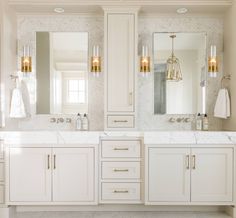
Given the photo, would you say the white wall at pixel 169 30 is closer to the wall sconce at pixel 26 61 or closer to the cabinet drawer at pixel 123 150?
the cabinet drawer at pixel 123 150

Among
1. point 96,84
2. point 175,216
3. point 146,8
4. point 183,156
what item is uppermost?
point 146,8

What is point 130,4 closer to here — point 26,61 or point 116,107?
point 116,107

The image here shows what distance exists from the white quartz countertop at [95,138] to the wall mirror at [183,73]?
693mm

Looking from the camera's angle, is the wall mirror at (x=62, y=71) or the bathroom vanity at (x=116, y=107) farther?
the wall mirror at (x=62, y=71)

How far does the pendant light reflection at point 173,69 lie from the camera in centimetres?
403

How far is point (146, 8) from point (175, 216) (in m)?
2.33

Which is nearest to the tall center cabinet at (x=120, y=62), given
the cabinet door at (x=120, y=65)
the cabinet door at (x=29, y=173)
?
the cabinet door at (x=120, y=65)

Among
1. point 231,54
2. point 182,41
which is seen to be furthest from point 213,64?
point 182,41

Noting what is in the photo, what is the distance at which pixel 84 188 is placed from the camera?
3408mm

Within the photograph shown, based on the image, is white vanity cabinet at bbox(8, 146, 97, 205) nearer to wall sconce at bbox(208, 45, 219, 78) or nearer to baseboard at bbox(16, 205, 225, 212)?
baseboard at bbox(16, 205, 225, 212)

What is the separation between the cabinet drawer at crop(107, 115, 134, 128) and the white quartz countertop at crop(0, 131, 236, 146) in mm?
388

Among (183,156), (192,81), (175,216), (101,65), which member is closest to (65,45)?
(101,65)

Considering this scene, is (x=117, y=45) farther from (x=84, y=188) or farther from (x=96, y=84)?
(x=84, y=188)

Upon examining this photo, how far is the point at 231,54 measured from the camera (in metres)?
3.75
